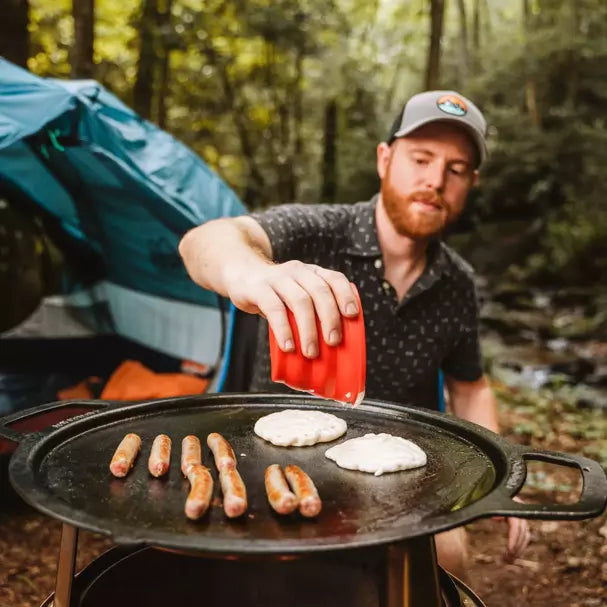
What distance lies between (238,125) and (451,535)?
10.7 m

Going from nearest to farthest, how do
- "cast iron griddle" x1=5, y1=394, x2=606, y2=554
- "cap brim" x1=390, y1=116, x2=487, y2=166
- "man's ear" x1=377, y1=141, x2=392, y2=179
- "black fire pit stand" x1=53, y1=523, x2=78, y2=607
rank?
"cast iron griddle" x1=5, y1=394, x2=606, y2=554
"black fire pit stand" x1=53, y1=523, x2=78, y2=607
"cap brim" x1=390, y1=116, x2=487, y2=166
"man's ear" x1=377, y1=141, x2=392, y2=179

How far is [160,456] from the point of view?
1584 millimetres

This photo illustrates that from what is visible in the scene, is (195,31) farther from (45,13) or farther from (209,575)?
(209,575)

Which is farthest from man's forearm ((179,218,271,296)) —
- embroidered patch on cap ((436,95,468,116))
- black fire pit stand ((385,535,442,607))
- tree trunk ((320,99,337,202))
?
tree trunk ((320,99,337,202))

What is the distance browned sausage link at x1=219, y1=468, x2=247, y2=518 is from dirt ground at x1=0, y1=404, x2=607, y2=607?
2122 millimetres

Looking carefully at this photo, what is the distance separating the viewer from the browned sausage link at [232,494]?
133 cm

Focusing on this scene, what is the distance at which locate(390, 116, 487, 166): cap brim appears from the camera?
2.57 metres

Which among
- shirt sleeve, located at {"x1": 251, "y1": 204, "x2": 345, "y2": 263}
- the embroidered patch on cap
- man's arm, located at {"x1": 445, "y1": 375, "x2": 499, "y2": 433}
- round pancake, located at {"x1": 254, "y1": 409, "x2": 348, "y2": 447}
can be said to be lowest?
man's arm, located at {"x1": 445, "y1": 375, "x2": 499, "y2": 433}

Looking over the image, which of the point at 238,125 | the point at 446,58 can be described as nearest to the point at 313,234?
the point at 238,125

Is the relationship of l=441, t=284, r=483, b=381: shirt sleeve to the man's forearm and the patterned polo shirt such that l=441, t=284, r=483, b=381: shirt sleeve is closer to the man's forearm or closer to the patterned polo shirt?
the patterned polo shirt

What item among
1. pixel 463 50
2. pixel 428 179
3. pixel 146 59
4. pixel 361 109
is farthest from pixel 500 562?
pixel 463 50

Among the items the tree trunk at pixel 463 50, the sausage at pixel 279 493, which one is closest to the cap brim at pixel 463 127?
the sausage at pixel 279 493

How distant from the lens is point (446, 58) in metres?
18.2

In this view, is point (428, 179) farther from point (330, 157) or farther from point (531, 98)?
point (531, 98)
